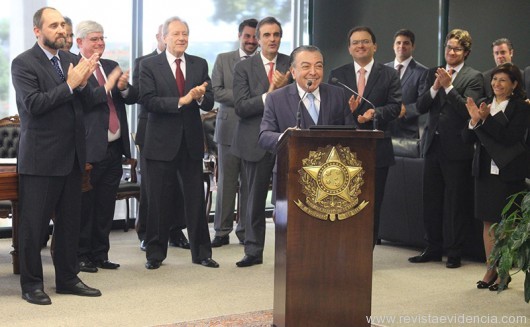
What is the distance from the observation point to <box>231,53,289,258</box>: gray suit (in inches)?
262

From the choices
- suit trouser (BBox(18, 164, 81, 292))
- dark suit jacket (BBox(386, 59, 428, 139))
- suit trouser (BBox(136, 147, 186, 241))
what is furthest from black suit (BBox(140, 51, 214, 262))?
dark suit jacket (BBox(386, 59, 428, 139))

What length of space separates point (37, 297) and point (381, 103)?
2768 mm

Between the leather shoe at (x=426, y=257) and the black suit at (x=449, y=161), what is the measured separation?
3cm

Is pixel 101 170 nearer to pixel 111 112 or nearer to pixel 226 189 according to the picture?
pixel 111 112


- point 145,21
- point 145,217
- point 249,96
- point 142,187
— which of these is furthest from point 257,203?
point 145,21

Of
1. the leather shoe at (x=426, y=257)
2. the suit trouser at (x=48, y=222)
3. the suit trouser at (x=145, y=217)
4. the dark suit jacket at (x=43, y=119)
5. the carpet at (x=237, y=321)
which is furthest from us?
the suit trouser at (x=145, y=217)

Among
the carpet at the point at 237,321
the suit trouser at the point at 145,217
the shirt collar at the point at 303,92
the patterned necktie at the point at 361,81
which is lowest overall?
the carpet at the point at 237,321

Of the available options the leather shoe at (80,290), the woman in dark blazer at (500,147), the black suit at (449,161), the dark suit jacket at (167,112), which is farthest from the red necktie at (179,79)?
the woman in dark blazer at (500,147)

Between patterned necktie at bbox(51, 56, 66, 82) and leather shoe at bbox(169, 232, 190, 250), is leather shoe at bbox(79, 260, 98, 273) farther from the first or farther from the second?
patterned necktie at bbox(51, 56, 66, 82)

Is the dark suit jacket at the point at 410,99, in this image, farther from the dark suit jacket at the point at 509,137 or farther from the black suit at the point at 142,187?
the black suit at the point at 142,187

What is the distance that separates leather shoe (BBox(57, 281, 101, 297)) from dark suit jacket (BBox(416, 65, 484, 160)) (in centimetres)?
275

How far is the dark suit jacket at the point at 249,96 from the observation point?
21.8ft

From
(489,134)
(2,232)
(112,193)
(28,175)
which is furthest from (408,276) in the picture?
(2,232)

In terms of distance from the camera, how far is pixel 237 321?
497cm
